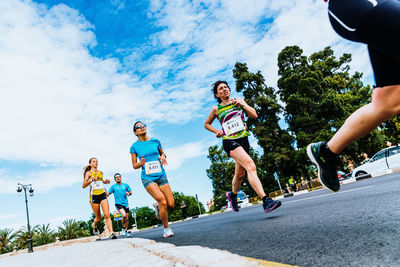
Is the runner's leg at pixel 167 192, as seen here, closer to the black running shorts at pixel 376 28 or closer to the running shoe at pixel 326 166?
A: the running shoe at pixel 326 166

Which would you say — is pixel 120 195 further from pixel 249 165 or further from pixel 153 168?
pixel 249 165

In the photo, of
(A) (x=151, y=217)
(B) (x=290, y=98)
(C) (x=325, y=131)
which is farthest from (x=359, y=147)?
(A) (x=151, y=217)

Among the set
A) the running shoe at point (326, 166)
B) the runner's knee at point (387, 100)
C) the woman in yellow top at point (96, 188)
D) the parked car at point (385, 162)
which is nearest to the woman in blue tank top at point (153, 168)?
the woman in yellow top at point (96, 188)

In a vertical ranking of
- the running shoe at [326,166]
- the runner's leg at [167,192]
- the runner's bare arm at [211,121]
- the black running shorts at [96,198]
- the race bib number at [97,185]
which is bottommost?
the running shoe at [326,166]

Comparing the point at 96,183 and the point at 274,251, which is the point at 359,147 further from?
the point at 274,251

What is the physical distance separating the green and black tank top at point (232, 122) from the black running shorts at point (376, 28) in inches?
115

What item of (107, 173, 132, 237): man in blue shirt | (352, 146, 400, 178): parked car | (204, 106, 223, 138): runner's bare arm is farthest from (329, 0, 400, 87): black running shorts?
(352, 146, 400, 178): parked car

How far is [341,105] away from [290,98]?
4836mm

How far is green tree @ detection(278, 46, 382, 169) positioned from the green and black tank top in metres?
22.5

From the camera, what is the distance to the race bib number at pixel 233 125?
4621mm

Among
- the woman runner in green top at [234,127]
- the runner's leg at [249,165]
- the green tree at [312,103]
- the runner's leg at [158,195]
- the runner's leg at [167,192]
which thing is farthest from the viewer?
the green tree at [312,103]

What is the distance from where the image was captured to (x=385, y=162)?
483 inches

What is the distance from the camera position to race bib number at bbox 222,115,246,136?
182 inches

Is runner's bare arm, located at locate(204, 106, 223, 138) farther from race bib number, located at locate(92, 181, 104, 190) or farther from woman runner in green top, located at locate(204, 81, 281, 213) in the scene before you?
race bib number, located at locate(92, 181, 104, 190)
